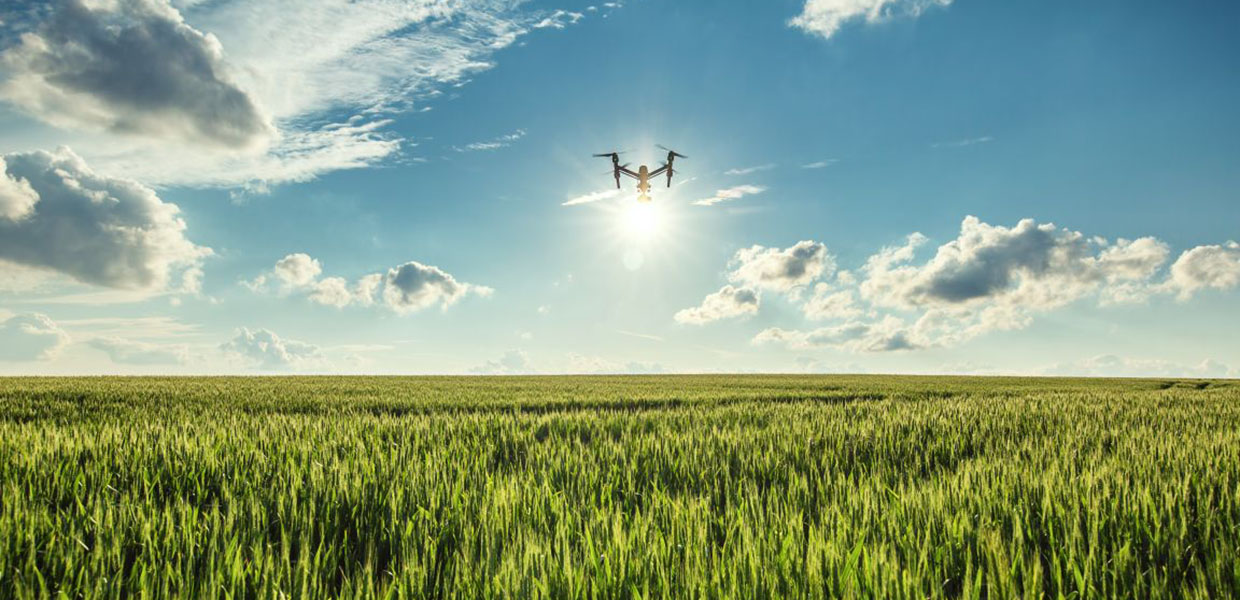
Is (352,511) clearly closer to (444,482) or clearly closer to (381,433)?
(444,482)

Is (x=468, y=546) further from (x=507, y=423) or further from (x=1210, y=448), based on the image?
(x=1210, y=448)

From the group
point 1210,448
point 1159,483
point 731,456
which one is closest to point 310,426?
point 731,456

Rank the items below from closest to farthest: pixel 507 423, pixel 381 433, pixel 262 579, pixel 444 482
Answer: pixel 262 579 → pixel 444 482 → pixel 381 433 → pixel 507 423

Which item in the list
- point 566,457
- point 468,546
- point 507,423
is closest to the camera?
point 468,546

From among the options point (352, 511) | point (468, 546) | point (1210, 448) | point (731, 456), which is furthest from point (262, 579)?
point (1210, 448)

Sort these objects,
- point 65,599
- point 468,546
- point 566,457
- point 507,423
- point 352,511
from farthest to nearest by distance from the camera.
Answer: point 507,423 → point 566,457 → point 352,511 → point 468,546 → point 65,599

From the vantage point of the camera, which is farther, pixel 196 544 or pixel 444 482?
pixel 444 482
